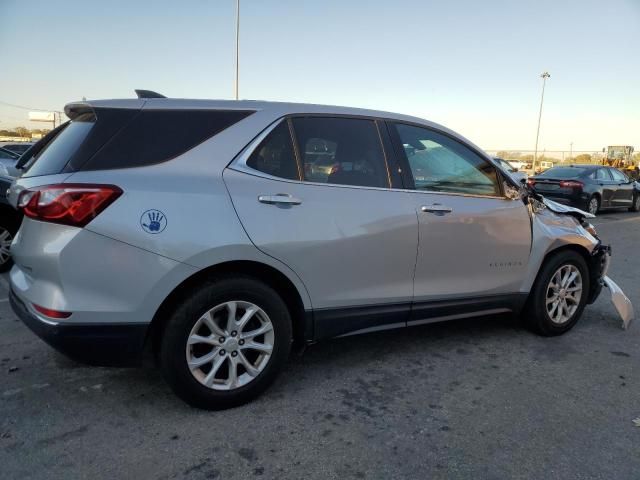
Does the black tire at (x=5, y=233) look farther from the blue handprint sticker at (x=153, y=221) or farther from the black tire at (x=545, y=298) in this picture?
the black tire at (x=545, y=298)

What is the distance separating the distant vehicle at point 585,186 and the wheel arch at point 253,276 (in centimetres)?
1212

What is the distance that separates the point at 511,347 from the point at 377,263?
1.58 metres

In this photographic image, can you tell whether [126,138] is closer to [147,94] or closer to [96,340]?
[147,94]

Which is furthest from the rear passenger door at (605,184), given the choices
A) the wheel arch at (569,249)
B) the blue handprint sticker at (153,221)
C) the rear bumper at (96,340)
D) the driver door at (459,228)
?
the rear bumper at (96,340)

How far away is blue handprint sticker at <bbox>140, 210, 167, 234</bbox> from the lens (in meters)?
2.57

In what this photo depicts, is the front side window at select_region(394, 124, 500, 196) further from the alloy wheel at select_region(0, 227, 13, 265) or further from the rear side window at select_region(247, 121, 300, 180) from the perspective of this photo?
the alloy wheel at select_region(0, 227, 13, 265)

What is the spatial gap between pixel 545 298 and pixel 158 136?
3.25m

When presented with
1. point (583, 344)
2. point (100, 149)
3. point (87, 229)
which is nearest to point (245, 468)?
point (87, 229)

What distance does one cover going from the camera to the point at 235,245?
9.05 ft

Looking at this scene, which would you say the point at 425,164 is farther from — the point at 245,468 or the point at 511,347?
the point at 245,468

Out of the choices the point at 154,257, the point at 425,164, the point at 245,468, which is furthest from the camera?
the point at 425,164

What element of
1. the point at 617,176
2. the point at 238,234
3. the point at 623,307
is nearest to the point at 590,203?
the point at 617,176

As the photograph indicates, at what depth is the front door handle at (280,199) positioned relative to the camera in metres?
2.88

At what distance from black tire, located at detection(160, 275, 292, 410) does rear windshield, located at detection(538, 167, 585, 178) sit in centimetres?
1330
